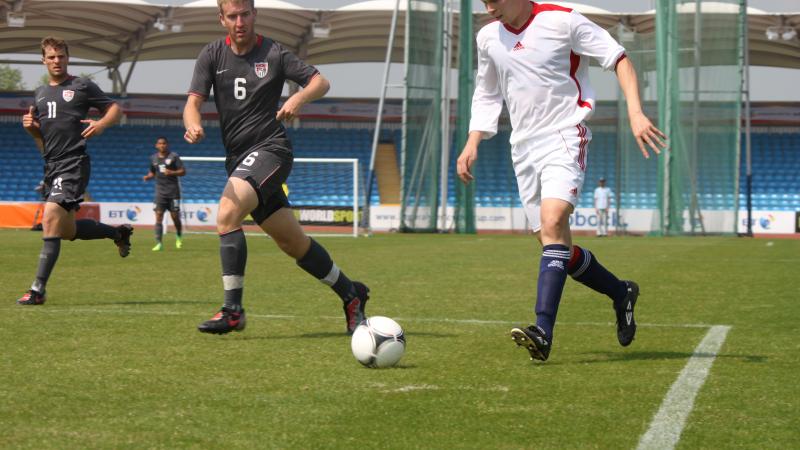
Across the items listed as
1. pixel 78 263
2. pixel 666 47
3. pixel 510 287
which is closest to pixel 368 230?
pixel 666 47

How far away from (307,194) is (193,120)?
26381mm

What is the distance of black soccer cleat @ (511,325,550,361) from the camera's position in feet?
16.0

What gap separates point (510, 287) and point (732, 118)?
20.2 meters

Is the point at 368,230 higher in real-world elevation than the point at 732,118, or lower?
lower

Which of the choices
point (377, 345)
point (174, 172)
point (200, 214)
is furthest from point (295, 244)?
point (200, 214)

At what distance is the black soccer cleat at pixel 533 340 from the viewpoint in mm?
4867

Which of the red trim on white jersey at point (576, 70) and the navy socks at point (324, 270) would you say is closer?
the red trim on white jersey at point (576, 70)

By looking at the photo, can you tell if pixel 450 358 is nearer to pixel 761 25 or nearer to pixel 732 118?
pixel 732 118

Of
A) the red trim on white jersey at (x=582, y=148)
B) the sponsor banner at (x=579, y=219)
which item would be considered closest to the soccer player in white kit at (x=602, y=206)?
the sponsor banner at (x=579, y=219)

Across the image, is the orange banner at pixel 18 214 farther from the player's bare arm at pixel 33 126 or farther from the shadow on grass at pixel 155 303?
the shadow on grass at pixel 155 303

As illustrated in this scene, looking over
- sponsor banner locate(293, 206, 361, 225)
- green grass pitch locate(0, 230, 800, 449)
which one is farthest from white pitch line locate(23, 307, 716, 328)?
sponsor banner locate(293, 206, 361, 225)

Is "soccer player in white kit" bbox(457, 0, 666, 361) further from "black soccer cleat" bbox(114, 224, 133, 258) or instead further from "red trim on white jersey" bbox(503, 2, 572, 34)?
"black soccer cleat" bbox(114, 224, 133, 258)

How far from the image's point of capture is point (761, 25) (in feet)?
131

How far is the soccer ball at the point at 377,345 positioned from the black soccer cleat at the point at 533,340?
0.55 metres
